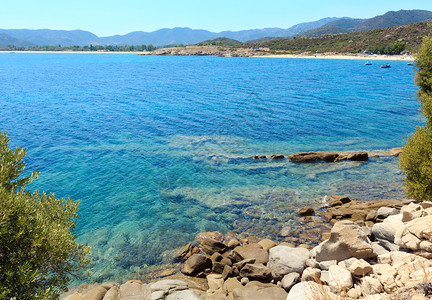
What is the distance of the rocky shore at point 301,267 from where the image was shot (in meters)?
12.3

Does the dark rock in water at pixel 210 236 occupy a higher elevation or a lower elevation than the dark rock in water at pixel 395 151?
lower

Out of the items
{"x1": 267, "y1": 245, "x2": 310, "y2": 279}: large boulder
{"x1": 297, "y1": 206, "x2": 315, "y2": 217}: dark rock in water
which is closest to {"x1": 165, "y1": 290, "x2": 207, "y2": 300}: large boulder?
{"x1": 267, "y1": 245, "x2": 310, "y2": 279}: large boulder

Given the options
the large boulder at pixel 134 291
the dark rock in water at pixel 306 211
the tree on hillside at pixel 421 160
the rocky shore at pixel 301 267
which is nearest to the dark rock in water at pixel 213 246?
the rocky shore at pixel 301 267

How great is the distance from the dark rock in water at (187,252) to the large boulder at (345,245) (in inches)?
325

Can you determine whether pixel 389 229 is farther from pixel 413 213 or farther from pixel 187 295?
pixel 187 295

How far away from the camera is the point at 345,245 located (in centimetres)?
1460

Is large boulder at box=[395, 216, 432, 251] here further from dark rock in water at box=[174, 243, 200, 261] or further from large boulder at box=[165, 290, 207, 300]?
dark rock in water at box=[174, 243, 200, 261]

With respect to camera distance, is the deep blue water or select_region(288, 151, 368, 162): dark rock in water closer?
the deep blue water

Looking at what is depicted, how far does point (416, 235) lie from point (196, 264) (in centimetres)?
1208

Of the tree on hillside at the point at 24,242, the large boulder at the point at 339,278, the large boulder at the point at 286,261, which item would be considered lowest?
the large boulder at the point at 286,261

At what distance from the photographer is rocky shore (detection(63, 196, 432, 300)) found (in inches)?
486

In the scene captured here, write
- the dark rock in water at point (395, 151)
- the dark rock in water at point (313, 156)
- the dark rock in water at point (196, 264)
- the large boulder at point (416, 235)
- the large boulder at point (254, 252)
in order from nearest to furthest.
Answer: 1. the large boulder at point (416, 235)
2. the dark rock in water at point (196, 264)
3. the large boulder at point (254, 252)
4. the dark rock in water at point (313, 156)
5. the dark rock in water at point (395, 151)

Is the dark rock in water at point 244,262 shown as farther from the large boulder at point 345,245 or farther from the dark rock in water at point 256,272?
the large boulder at point 345,245

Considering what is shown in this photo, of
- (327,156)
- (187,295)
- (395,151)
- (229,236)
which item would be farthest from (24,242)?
(395,151)
